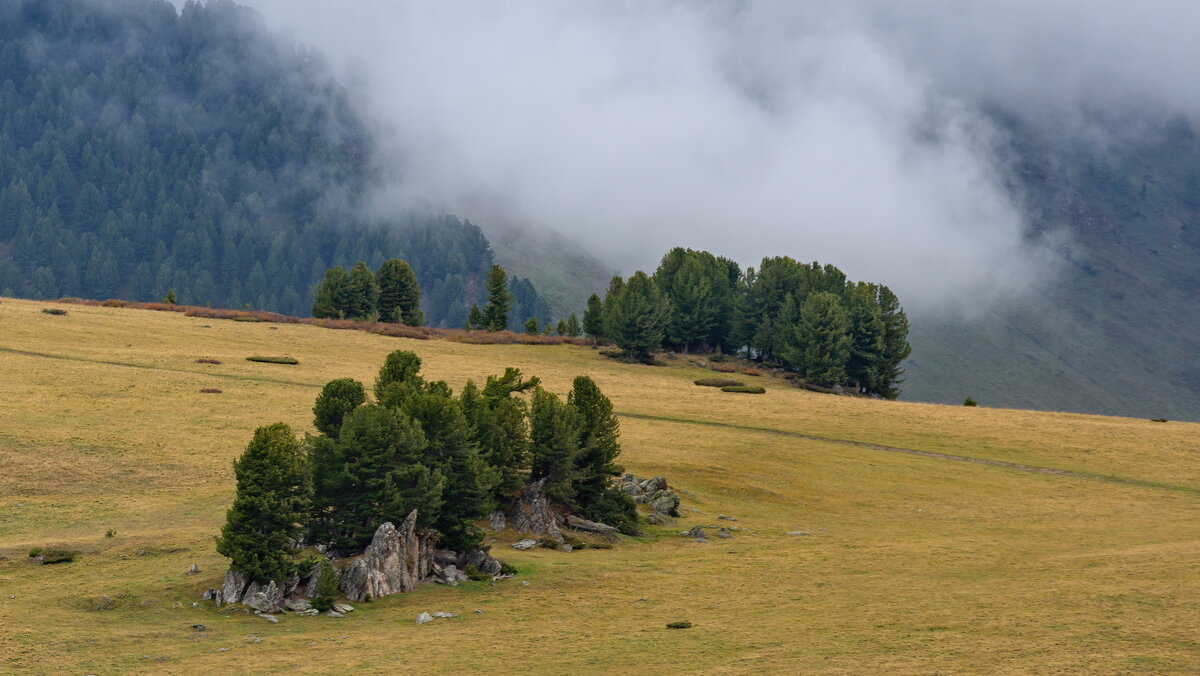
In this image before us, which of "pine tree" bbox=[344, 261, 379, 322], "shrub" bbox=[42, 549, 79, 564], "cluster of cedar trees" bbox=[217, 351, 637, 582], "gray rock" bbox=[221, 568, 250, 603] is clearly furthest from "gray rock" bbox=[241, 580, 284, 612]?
"pine tree" bbox=[344, 261, 379, 322]

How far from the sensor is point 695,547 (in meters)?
54.8

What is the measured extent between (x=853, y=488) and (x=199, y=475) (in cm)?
4330

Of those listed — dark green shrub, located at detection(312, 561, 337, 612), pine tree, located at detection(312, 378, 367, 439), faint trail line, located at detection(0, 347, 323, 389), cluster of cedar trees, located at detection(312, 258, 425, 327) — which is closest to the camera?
dark green shrub, located at detection(312, 561, 337, 612)

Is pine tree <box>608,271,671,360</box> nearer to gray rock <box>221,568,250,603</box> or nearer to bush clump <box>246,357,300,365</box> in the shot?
bush clump <box>246,357,300,365</box>

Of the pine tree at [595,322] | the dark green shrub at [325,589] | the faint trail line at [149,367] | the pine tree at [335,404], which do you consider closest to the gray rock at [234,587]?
the dark green shrub at [325,589]

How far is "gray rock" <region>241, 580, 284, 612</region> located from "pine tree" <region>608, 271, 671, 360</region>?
100835mm

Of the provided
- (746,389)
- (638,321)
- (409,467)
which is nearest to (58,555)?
(409,467)

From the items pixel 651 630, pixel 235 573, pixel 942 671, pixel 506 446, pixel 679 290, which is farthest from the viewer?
pixel 679 290

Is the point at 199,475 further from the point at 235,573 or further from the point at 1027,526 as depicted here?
the point at 1027,526

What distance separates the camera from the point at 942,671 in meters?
30.8

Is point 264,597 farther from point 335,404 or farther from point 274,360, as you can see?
point 274,360

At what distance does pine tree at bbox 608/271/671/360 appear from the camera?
5527 inches

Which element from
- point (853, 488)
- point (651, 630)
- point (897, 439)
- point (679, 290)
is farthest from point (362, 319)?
point (651, 630)

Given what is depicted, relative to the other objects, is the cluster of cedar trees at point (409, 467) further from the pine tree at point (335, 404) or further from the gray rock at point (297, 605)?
the gray rock at point (297, 605)
